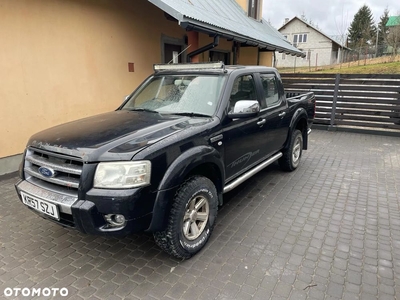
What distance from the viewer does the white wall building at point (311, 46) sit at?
40.7m

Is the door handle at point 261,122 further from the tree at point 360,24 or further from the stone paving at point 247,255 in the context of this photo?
the tree at point 360,24

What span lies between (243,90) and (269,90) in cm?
89

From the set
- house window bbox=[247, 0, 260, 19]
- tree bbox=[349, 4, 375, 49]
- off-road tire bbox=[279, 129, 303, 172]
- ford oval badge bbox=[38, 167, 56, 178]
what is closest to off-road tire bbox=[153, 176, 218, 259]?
ford oval badge bbox=[38, 167, 56, 178]

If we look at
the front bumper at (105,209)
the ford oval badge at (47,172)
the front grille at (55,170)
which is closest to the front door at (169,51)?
the front grille at (55,170)

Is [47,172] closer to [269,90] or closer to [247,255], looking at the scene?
[247,255]

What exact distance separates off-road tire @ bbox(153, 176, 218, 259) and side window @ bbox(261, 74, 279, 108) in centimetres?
184

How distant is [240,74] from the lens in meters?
3.74

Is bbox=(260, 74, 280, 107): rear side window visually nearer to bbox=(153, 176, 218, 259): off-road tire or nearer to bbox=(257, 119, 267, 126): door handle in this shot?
bbox=(257, 119, 267, 126): door handle

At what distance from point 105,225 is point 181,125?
121cm

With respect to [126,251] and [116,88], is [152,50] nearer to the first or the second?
[116,88]

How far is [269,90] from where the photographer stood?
4.49 m

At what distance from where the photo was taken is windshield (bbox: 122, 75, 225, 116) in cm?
337

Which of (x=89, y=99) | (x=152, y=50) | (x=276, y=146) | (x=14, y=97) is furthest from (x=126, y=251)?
(x=152, y=50)

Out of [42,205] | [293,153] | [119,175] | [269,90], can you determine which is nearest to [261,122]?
[269,90]
